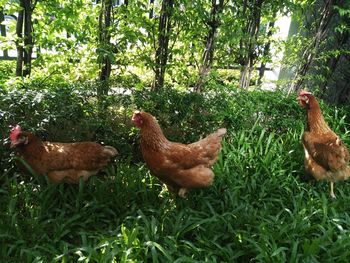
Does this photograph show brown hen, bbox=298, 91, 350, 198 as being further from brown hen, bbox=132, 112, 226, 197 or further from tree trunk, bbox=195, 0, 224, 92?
tree trunk, bbox=195, 0, 224, 92

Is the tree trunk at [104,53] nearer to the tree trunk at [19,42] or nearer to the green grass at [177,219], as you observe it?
the green grass at [177,219]

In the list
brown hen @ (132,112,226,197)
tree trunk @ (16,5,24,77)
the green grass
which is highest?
tree trunk @ (16,5,24,77)

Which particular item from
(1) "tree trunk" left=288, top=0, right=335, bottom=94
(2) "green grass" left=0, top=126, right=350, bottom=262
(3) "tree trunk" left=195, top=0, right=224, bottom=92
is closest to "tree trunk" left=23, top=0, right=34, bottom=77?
(2) "green grass" left=0, top=126, right=350, bottom=262

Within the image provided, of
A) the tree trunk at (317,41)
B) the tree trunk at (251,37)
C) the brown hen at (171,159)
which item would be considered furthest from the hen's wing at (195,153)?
the tree trunk at (317,41)

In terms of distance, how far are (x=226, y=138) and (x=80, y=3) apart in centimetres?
303

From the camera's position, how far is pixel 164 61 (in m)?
5.27

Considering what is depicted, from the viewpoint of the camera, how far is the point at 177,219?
2.94m

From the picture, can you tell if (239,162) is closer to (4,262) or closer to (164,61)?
(164,61)

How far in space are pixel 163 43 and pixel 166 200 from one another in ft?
9.31

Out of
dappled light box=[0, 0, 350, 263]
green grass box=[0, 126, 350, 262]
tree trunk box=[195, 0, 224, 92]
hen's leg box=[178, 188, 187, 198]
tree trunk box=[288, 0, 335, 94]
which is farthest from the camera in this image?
tree trunk box=[288, 0, 335, 94]

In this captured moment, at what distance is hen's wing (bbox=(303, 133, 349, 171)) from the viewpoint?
363 cm

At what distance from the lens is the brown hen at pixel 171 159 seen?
10.5ft

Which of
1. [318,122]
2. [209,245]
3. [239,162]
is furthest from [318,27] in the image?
[209,245]

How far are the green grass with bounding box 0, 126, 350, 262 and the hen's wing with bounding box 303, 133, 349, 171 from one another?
34cm
